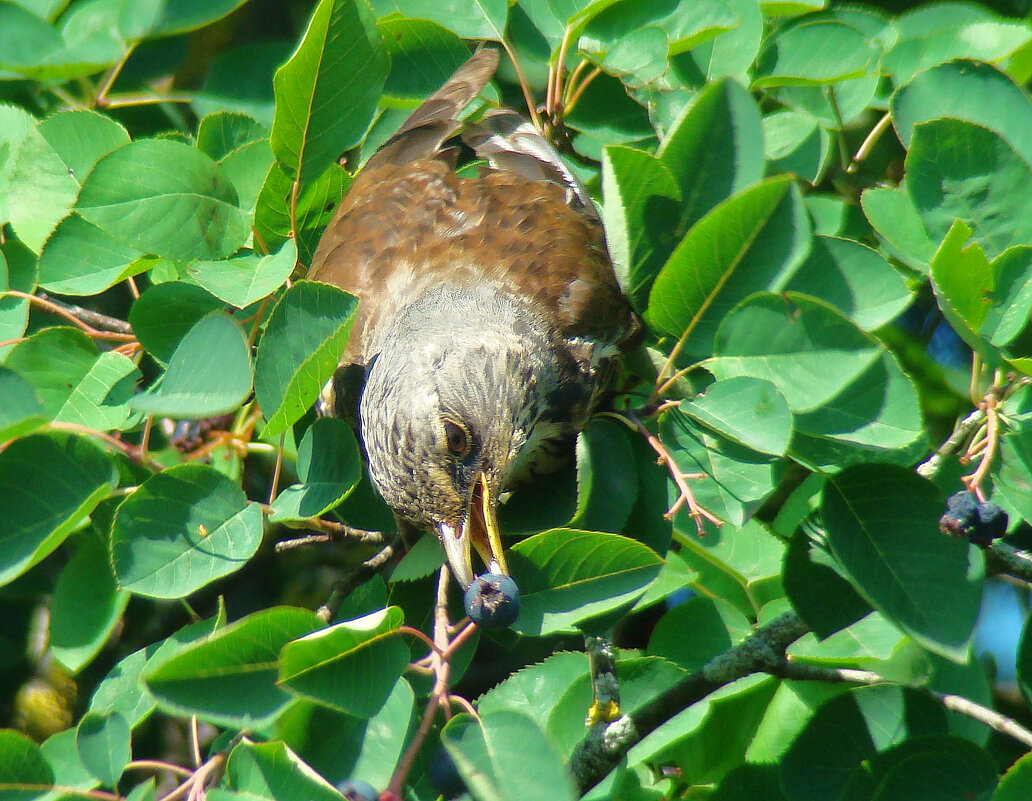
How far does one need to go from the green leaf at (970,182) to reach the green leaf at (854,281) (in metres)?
0.20

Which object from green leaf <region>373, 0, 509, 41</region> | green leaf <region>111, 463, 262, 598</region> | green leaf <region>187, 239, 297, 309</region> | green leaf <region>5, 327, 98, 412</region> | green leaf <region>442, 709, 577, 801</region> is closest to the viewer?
green leaf <region>442, 709, 577, 801</region>

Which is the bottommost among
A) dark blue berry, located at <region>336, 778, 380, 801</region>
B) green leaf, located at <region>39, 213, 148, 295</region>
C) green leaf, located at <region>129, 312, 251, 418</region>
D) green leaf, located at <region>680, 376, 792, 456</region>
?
dark blue berry, located at <region>336, 778, 380, 801</region>

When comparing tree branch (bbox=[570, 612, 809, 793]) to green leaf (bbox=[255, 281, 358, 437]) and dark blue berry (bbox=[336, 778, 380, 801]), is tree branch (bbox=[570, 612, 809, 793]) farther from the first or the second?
green leaf (bbox=[255, 281, 358, 437])

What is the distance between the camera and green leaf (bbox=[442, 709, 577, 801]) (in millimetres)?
1374

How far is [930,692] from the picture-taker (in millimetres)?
1922

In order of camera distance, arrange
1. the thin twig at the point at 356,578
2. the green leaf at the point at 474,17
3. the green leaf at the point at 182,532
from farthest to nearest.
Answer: the green leaf at the point at 474,17, the thin twig at the point at 356,578, the green leaf at the point at 182,532

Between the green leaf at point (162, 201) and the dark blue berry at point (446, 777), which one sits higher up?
the green leaf at point (162, 201)

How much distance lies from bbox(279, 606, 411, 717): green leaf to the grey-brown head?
0.45 m

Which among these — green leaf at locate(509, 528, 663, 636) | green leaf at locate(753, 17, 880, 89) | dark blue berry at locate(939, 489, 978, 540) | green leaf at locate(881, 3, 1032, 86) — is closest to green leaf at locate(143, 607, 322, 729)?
green leaf at locate(509, 528, 663, 636)

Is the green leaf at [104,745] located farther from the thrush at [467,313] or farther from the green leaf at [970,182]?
the green leaf at [970,182]

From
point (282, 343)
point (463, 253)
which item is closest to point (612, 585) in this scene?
point (282, 343)

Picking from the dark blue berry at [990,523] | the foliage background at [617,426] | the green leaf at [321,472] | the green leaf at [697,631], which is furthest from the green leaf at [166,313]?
the dark blue berry at [990,523]

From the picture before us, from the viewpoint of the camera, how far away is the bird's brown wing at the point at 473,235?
2670 mm

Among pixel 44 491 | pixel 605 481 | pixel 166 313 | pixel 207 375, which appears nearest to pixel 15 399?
pixel 44 491
